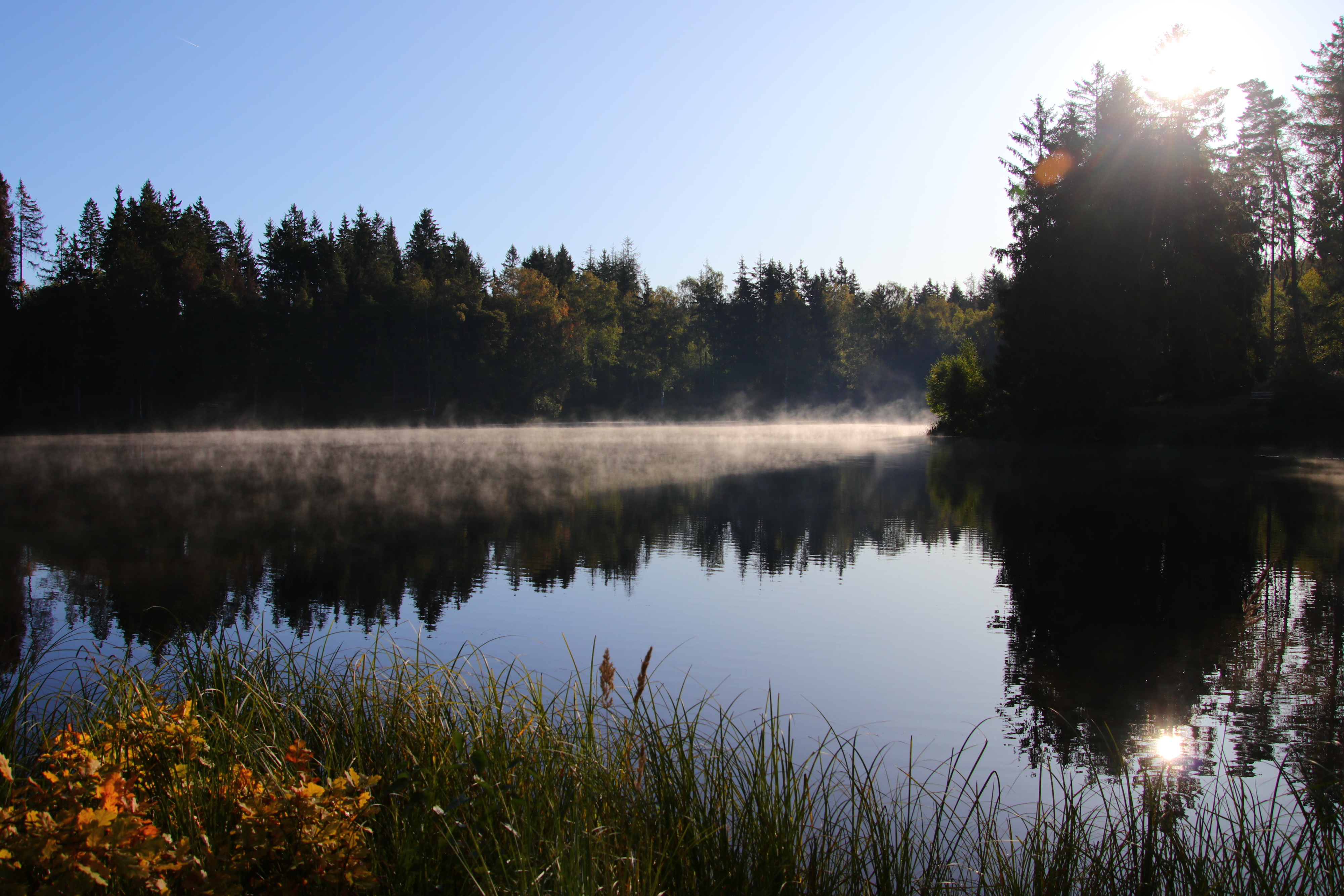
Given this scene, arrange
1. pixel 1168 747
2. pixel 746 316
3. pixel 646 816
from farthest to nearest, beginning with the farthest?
pixel 746 316, pixel 1168 747, pixel 646 816

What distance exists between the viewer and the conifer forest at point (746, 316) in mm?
40312

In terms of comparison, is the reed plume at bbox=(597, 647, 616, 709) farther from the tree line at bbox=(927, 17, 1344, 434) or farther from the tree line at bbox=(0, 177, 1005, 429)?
the tree line at bbox=(0, 177, 1005, 429)

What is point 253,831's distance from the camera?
260 cm

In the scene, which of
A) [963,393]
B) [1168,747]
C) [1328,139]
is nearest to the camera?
[1168,747]

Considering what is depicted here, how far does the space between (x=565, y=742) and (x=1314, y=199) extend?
4829 centimetres

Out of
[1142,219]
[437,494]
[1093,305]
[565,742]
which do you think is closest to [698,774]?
[565,742]

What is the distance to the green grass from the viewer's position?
10.8ft

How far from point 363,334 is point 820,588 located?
217 ft

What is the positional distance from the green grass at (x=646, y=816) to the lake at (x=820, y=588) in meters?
0.54

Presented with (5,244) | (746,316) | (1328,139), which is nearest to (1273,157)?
(1328,139)

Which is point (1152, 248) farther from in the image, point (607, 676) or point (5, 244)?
point (5, 244)

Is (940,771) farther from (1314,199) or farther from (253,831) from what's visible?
(1314,199)

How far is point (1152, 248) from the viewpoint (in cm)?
4078

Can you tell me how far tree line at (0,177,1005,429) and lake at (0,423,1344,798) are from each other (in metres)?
43.5
